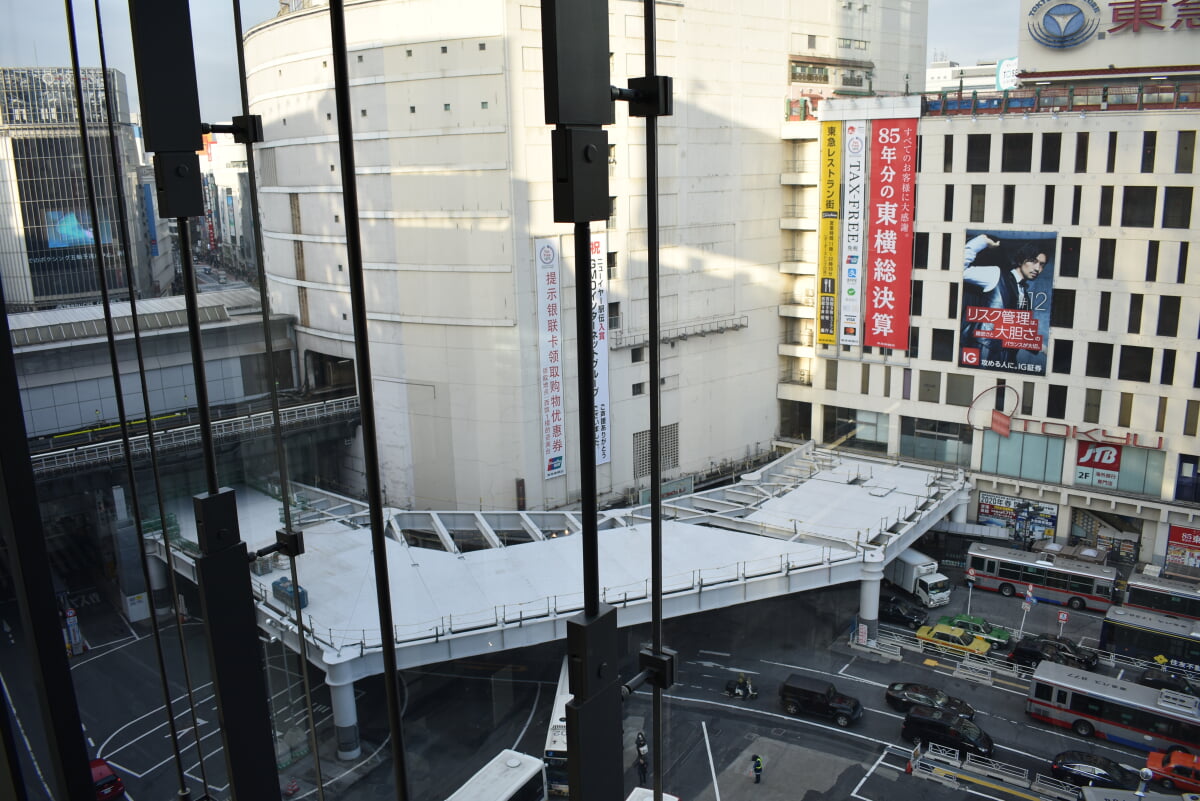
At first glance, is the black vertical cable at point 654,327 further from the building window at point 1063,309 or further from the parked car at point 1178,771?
the building window at point 1063,309

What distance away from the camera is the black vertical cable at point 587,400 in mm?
773

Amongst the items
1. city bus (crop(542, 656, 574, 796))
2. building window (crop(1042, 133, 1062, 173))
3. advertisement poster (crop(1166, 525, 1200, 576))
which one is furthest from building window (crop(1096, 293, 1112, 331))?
city bus (crop(542, 656, 574, 796))

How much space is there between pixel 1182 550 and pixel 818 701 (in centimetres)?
410

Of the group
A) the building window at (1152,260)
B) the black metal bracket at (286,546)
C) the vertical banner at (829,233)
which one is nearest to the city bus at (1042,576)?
the building window at (1152,260)

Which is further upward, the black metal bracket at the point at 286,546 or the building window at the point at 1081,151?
the building window at the point at 1081,151

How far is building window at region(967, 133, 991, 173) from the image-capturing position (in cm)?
776

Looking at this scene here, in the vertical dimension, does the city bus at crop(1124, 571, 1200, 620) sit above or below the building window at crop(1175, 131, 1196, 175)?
below

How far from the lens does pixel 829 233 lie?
340 inches

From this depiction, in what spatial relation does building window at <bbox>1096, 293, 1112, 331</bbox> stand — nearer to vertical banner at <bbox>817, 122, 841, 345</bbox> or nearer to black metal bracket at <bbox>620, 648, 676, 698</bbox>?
vertical banner at <bbox>817, 122, 841, 345</bbox>

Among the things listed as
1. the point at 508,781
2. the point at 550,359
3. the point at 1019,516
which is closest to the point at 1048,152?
the point at 1019,516

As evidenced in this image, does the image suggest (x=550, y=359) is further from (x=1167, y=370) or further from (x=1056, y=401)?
(x=1167, y=370)

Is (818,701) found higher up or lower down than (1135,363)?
lower down

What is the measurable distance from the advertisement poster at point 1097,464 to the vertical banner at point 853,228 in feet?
7.02

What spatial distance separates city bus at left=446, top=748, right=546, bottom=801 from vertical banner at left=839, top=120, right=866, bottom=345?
5.64 metres
